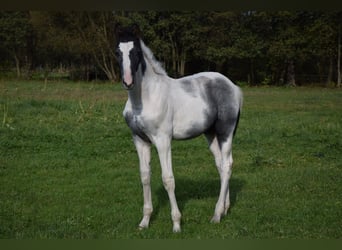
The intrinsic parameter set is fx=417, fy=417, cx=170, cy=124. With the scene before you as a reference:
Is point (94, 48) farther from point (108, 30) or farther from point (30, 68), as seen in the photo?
point (30, 68)

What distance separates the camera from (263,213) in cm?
462

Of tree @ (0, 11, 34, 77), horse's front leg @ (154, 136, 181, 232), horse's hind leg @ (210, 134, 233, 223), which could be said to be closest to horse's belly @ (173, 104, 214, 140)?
horse's front leg @ (154, 136, 181, 232)

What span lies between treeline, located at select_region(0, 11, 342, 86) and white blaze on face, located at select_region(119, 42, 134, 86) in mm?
11006

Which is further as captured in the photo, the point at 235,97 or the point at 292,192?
the point at 292,192

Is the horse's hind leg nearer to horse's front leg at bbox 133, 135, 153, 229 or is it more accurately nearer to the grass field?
the grass field

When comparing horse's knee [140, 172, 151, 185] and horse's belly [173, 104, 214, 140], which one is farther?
horse's knee [140, 172, 151, 185]

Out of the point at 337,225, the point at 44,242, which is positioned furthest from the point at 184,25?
the point at 44,242

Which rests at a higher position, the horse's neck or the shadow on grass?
the horse's neck

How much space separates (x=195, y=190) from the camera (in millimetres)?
5582

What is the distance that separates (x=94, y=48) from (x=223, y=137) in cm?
→ 2123

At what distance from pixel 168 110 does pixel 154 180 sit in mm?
2438

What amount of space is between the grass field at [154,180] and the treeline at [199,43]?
665 centimetres

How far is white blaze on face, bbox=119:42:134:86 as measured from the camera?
317cm

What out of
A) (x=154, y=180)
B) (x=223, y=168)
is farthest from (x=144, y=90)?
(x=154, y=180)
